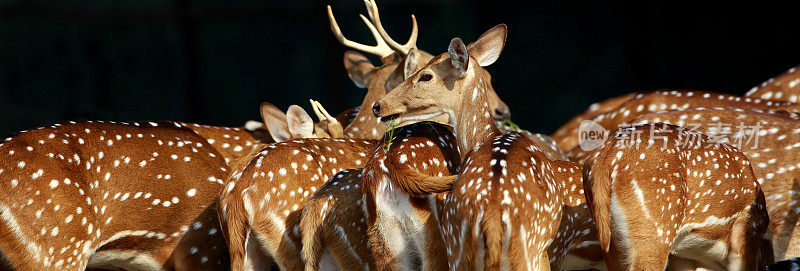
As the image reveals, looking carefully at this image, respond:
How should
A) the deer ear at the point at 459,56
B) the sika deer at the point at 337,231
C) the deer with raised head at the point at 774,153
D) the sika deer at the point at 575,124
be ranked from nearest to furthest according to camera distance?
the sika deer at the point at 337,231 → the deer ear at the point at 459,56 → the deer with raised head at the point at 774,153 → the sika deer at the point at 575,124

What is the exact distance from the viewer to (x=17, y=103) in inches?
362

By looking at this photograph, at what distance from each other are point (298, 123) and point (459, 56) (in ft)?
5.41

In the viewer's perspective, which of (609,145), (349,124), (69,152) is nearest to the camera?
(609,145)

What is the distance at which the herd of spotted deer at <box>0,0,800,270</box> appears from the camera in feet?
12.7

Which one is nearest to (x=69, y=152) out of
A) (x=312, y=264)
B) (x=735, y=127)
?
(x=312, y=264)

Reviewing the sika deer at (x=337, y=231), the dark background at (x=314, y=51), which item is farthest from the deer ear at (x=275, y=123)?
the dark background at (x=314, y=51)

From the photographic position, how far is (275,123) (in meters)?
5.95

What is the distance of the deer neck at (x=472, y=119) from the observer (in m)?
4.58

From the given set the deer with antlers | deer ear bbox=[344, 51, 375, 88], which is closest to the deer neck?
the deer with antlers

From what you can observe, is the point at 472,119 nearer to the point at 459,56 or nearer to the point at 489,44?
the point at 459,56

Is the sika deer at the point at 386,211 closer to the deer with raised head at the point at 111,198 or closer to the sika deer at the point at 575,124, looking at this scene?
the deer with raised head at the point at 111,198

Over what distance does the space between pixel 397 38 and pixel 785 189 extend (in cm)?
511

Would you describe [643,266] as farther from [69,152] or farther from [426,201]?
[69,152]

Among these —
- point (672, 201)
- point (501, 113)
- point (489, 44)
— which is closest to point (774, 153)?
point (672, 201)
